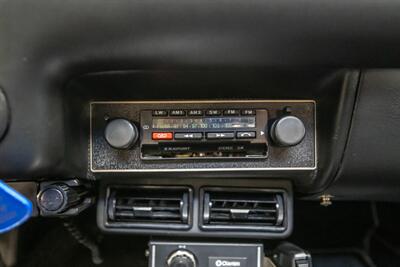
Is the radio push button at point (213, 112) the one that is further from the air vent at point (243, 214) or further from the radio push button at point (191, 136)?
the air vent at point (243, 214)

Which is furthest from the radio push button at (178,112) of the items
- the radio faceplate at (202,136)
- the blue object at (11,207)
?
the blue object at (11,207)

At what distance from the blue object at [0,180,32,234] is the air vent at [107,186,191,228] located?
0.75 ft

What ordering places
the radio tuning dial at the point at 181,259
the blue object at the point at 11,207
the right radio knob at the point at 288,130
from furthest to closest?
1. the radio tuning dial at the point at 181,259
2. the right radio knob at the point at 288,130
3. the blue object at the point at 11,207

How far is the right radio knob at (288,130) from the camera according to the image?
2.24ft

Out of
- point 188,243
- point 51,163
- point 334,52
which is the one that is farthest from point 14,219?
point 334,52

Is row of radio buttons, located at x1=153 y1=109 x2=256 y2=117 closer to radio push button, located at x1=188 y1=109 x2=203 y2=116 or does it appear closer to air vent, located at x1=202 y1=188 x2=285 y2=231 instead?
radio push button, located at x1=188 y1=109 x2=203 y2=116

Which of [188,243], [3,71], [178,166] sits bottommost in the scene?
[188,243]

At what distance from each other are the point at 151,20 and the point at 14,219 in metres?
0.28

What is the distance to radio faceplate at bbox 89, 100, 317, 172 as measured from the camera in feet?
2.30

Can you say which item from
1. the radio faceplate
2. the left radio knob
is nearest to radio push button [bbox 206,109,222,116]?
the radio faceplate

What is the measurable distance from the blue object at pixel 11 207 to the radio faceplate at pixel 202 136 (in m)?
→ 0.17

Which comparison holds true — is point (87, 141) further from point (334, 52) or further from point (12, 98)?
point (334, 52)

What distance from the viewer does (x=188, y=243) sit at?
0.81 m

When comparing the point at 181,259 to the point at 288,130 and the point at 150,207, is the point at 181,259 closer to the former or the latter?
the point at 150,207
